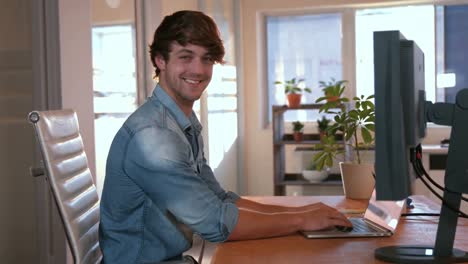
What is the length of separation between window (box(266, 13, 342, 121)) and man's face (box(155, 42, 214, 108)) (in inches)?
168

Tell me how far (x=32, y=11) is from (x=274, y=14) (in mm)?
3721

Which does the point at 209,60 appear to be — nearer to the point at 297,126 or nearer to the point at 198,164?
the point at 198,164

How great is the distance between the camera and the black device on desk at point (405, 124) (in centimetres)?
116

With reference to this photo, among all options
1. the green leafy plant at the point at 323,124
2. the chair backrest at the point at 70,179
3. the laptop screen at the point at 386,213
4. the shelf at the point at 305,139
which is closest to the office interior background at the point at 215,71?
the shelf at the point at 305,139

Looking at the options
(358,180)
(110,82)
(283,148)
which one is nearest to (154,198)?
(358,180)

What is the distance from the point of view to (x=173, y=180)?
1.36m

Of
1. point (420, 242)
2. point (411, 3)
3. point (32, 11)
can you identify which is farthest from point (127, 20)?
point (411, 3)

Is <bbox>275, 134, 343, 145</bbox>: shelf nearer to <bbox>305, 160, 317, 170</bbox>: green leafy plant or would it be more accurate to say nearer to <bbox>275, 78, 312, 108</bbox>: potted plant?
<bbox>305, 160, 317, 170</bbox>: green leafy plant

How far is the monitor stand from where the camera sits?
124cm

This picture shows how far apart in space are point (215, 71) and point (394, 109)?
12.2 feet

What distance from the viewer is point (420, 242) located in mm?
1483

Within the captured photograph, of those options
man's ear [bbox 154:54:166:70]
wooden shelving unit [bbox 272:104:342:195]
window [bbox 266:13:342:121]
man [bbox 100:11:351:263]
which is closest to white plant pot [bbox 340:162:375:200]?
man [bbox 100:11:351:263]

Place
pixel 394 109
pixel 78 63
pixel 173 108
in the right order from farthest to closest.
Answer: pixel 78 63, pixel 173 108, pixel 394 109

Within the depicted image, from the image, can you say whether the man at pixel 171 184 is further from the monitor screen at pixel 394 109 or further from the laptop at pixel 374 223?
the monitor screen at pixel 394 109
